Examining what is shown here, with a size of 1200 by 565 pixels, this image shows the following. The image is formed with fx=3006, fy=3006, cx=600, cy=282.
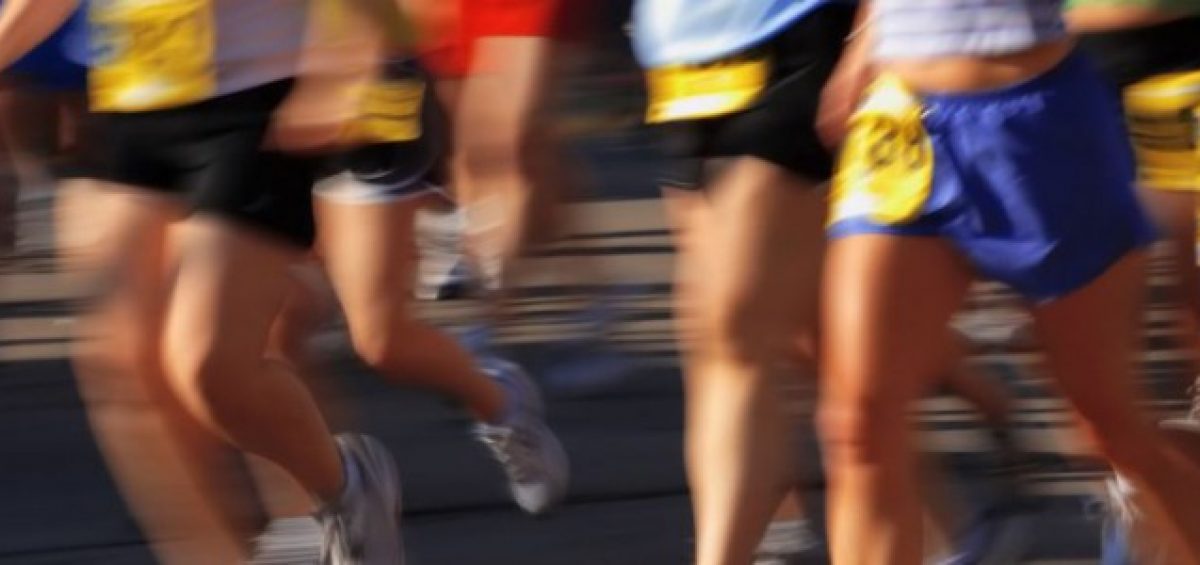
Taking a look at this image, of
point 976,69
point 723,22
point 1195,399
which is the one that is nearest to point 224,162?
point 723,22

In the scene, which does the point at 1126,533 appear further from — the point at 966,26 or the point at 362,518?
the point at 362,518

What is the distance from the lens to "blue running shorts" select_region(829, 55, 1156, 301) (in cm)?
433


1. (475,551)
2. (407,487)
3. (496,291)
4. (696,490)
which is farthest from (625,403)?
(696,490)

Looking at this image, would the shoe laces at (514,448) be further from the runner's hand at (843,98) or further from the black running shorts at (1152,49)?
the runner's hand at (843,98)

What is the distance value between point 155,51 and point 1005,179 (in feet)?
4.93

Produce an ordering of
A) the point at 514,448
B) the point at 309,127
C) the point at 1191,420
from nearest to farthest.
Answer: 1. the point at 309,127
2. the point at 1191,420
3. the point at 514,448

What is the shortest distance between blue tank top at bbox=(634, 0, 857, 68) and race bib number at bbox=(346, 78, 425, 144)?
3.80 feet

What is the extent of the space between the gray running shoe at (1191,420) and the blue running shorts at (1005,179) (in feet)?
1.55

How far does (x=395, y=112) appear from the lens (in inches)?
240

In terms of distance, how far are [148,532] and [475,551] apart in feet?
2.22

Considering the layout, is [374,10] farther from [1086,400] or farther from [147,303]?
[1086,400]

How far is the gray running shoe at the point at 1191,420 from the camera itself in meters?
4.87

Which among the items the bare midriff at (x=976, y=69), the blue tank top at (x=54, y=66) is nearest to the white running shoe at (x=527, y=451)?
the blue tank top at (x=54, y=66)

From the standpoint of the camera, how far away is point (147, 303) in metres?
5.11
